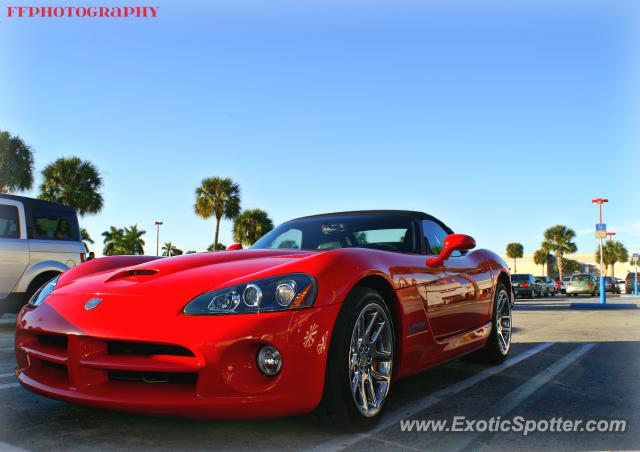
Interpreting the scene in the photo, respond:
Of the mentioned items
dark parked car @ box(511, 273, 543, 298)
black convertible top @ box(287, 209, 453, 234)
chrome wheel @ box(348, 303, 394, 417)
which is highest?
black convertible top @ box(287, 209, 453, 234)

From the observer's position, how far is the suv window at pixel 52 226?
8414 mm

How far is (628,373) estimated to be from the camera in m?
4.64

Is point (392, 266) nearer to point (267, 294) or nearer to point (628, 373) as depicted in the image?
point (267, 294)

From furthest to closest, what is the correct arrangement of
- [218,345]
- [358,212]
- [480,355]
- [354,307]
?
[480,355] < [358,212] < [354,307] < [218,345]

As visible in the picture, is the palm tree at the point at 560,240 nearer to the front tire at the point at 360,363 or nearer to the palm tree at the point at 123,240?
the palm tree at the point at 123,240

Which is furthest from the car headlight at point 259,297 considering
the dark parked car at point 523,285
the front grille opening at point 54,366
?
the dark parked car at point 523,285

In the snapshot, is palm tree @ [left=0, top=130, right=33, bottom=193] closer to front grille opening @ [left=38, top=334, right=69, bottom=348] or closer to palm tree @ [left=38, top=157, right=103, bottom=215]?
palm tree @ [left=38, top=157, right=103, bottom=215]

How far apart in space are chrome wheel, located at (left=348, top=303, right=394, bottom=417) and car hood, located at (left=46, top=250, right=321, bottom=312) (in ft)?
1.52

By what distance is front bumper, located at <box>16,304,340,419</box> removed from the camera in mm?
2492

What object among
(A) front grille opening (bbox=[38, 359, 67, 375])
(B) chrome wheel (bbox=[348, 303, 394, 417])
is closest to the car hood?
(A) front grille opening (bbox=[38, 359, 67, 375])

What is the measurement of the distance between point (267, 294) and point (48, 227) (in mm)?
7093

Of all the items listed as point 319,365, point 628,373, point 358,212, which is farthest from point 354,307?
point 628,373

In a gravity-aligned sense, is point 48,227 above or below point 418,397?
above

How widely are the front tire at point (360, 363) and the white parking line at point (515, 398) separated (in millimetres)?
400
